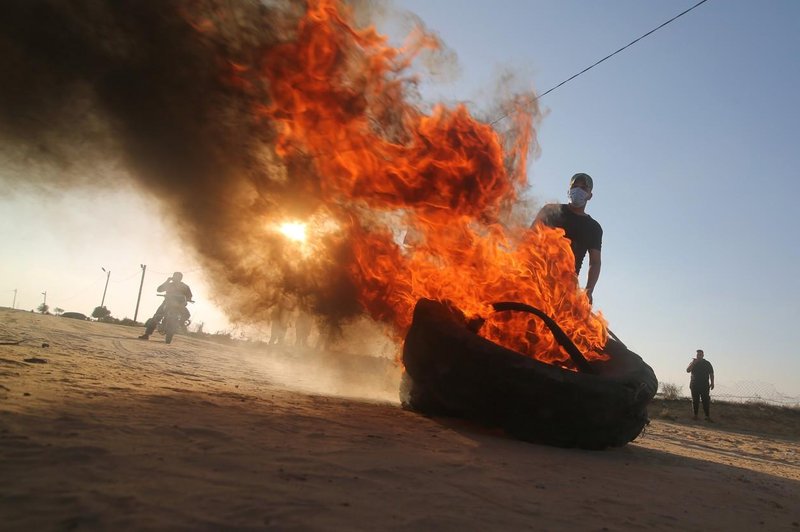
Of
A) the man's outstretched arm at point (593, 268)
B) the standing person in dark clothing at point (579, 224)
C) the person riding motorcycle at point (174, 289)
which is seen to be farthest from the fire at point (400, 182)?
the person riding motorcycle at point (174, 289)

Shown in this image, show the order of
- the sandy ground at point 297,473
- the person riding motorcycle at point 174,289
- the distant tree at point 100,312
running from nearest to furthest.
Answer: the sandy ground at point 297,473, the person riding motorcycle at point 174,289, the distant tree at point 100,312

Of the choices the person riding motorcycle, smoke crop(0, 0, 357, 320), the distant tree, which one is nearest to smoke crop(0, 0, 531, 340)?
smoke crop(0, 0, 357, 320)

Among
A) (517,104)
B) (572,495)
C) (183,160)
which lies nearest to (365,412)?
(572,495)

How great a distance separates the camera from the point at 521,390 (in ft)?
13.5

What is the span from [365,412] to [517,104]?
4989 millimetres

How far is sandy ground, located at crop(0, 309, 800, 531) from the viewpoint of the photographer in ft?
6.32

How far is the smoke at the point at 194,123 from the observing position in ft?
17.7

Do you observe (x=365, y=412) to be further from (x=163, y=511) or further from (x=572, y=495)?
(x=163, y=511)

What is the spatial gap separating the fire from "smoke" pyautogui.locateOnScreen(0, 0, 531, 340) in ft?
0.25

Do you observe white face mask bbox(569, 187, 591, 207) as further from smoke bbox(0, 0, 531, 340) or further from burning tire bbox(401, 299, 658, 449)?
burning tire bbox(401, 299, 658, 449)

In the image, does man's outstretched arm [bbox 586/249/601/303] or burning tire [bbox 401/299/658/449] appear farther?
man's outstretched arm [bbox 586/249/601/303]

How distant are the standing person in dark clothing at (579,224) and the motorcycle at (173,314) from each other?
957cm

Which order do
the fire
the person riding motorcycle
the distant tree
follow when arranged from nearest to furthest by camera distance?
1. the fire
2. the person riding motorcycle
3. the distant tree

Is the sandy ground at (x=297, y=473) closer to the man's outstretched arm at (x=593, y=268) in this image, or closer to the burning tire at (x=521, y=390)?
the burning tire at (x=521, y=390)
